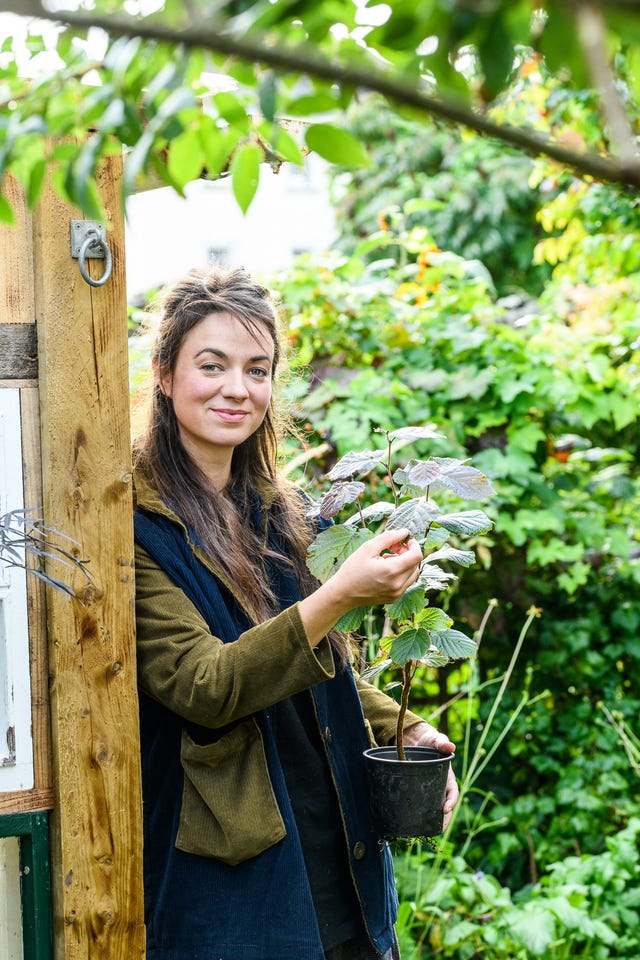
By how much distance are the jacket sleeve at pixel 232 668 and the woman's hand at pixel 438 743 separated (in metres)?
0.45

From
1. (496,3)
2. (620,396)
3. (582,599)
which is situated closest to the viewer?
(496,3)

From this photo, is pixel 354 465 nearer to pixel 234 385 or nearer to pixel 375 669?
pixel 234 385

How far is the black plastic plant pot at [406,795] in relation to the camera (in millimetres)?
1956

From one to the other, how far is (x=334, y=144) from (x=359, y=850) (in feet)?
4.82

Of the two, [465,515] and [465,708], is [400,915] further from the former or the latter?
[465,515]

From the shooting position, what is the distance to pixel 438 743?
2160 millimetres

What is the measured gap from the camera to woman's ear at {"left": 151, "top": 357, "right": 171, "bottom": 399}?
2104 mm

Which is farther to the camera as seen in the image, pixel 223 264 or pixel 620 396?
pixel 620 396

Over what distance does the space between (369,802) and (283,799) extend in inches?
8.4

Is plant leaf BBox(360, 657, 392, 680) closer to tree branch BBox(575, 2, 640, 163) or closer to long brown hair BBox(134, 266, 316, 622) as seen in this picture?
long brown hair BBox(134, 266, 316, 622)

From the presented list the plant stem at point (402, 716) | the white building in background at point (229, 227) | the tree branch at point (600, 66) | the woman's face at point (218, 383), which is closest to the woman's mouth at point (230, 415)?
the woman's face at point (218, 383)

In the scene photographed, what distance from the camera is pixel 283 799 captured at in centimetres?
187

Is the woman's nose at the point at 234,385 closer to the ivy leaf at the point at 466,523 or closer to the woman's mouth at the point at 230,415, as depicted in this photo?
the woman's mouth at the point at 230,415

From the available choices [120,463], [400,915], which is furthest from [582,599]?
[120,463]
